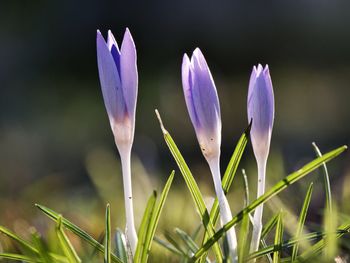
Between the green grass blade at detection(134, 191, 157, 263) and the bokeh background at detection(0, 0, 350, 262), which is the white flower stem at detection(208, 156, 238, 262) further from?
the bokeh background at detection(0, 0, 350, 262)

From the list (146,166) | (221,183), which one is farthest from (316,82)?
(221,183)

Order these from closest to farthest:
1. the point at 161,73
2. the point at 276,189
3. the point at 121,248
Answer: the point at 276,189 < the point at 121,248 < the point at 161,73

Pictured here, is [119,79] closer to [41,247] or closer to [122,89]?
[122,89]

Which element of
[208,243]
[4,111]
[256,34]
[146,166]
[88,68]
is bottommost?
[208,243]

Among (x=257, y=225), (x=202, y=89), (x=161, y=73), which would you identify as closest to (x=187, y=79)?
(x=202, y=89)

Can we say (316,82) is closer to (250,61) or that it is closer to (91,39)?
(250,61)

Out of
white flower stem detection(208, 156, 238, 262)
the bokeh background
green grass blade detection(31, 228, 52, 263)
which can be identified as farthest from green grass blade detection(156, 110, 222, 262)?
the bokeh background
